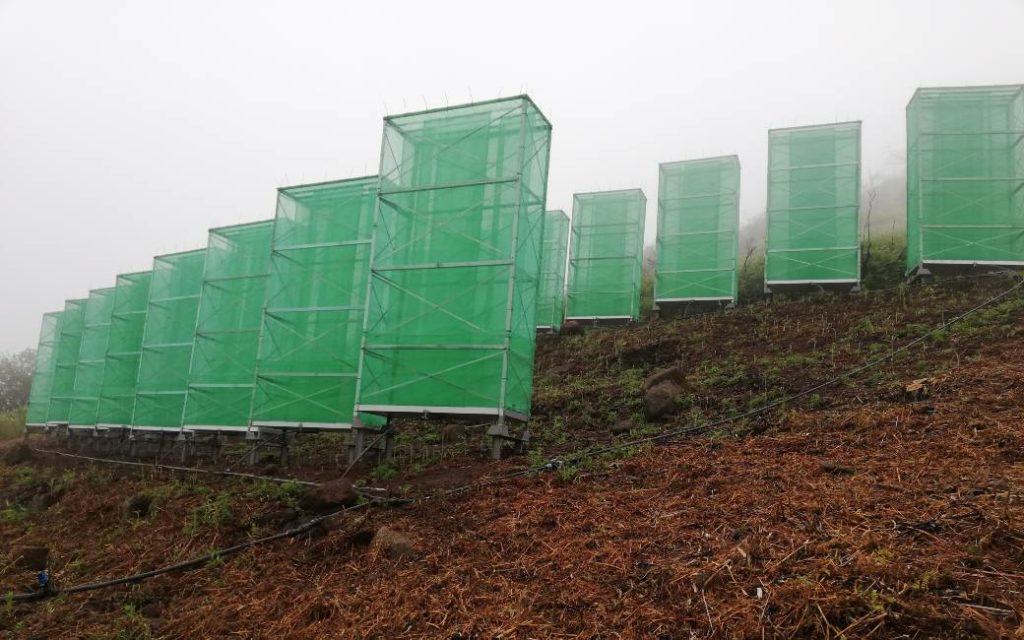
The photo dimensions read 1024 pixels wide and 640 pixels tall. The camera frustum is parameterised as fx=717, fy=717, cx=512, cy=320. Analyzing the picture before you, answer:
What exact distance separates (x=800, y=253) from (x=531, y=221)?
9.73 m

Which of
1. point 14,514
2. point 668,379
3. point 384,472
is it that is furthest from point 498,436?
point 14,514

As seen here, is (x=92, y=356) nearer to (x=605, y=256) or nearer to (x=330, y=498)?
(x=605, y=256)

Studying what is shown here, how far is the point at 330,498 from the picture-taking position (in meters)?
7.73

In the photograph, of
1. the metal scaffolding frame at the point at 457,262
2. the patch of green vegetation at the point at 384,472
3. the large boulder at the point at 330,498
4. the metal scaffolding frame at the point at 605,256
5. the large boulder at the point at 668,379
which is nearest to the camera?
the large boulder at the point at 330,498

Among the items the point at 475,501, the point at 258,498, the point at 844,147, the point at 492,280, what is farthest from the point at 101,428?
the point at 844,147

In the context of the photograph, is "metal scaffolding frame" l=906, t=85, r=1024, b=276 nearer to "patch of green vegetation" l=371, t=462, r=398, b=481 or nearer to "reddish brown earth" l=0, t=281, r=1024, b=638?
"reddish brown earth" l=0, t=281, r=1024, b=638

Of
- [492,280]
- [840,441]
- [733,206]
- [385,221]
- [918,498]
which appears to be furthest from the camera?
[733,206]

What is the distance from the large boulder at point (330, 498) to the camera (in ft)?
25.3

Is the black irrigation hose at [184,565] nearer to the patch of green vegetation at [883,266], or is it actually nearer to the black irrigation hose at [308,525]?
the black irrigation hose at [308,525]

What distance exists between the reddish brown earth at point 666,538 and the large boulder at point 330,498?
25cm

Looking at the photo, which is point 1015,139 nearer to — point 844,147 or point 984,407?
point 844,147

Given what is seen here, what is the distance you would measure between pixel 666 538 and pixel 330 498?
3915mm

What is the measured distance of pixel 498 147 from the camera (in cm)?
1064

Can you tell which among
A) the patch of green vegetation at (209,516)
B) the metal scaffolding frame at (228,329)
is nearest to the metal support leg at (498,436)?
the patch of green vegetation at (209,516)
